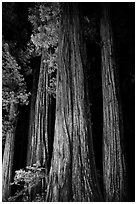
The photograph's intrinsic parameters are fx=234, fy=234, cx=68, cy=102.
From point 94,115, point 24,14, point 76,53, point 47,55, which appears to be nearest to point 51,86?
point 47,55

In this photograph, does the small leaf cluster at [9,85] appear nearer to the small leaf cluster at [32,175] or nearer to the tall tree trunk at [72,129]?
the small leaf cluster at [32,175]

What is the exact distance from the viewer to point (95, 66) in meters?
6.14

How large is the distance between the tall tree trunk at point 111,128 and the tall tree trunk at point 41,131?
1.14m

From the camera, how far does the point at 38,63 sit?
5742 mm

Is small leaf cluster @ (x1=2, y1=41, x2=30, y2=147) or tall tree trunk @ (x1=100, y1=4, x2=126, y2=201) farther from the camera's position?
small leaf cluster @ (x1=2, y1=41, x2=30, y2=147)

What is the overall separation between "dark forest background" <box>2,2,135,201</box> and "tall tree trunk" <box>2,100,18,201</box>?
3 centimetres

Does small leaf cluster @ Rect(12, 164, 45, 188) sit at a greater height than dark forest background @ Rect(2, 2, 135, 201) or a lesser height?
lesser

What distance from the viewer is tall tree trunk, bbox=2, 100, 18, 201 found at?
14.2 ft

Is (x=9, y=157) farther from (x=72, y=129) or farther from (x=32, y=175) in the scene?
(x=72, y=129)

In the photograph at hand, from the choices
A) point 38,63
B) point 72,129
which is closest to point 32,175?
point 72,129

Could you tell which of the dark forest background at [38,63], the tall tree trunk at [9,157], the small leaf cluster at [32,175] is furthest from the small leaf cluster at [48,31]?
the small leaf cluster at [32,175]

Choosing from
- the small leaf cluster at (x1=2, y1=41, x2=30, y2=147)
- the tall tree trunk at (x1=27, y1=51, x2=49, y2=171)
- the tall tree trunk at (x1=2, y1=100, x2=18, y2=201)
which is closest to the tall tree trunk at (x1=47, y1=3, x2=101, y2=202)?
the tall tree trunk at (x1=27, y1=51, x2=49, y2=171)

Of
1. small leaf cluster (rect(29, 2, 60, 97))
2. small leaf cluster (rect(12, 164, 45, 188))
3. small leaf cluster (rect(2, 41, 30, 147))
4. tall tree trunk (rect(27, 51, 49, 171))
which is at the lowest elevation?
small leaf cluster (rect(12, 164, 45, 188))

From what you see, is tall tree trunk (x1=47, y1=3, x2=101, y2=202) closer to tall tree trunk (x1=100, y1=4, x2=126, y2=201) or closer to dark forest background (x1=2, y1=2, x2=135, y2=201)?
tall tree trunk (x1=100, y1=4, x2=126, y2=201)
